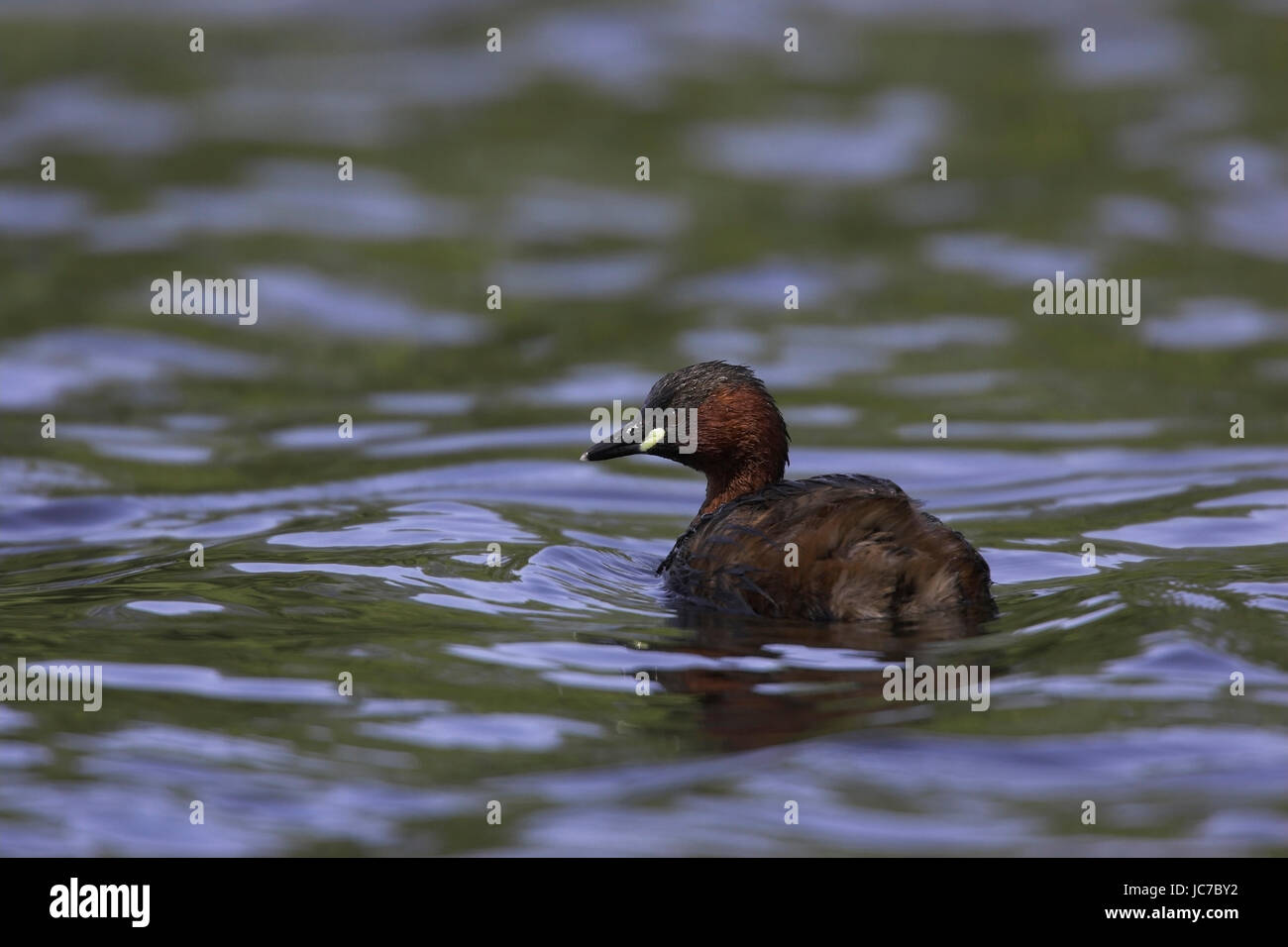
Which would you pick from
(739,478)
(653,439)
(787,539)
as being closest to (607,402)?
(653,439)

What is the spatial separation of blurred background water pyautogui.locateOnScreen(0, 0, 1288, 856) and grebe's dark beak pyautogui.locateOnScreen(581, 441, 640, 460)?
602mm

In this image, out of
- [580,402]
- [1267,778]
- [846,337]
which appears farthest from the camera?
[846,337]

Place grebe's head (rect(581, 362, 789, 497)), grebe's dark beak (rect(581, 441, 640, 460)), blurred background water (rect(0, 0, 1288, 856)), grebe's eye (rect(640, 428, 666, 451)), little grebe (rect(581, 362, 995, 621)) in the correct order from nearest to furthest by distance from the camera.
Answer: blurred background water (rect(0, 0, 1288, 856)) → little grebe (rect(581, 362, 995, 621)) → grebe's head (rect(581, 362, 789, 497)) → grebe's eye (rect(640, 428, 666, 451)) → grebe's dark beak (rect(581, 441, 640, 460))

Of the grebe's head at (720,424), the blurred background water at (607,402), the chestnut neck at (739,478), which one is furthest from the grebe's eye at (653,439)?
the blurred background water at (607,402)

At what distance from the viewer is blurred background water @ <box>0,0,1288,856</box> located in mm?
6680

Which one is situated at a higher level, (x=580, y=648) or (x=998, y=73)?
(x=998, y=73)

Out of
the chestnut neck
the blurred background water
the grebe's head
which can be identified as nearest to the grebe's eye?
the grebe's head

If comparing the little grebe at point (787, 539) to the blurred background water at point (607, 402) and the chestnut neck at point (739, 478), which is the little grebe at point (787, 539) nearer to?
the chestnut neck at point (739, 478)

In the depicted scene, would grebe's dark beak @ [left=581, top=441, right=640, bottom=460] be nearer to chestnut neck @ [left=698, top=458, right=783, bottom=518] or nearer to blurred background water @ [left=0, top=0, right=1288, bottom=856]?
chestnut neck @ [left=698, top=458, right=783, bottom=518]
